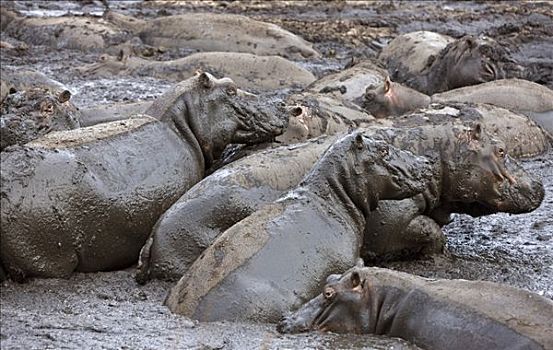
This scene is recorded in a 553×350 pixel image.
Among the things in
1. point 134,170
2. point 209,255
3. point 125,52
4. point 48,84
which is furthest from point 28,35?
point 209,255

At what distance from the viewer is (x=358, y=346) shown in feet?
16.0

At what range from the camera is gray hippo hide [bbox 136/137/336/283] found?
234 inches

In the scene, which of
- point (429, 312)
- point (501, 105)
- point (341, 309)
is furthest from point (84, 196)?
point (501, 105)

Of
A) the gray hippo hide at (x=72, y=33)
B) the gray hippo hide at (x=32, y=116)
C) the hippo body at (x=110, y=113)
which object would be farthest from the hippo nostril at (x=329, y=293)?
the gray hippo hide at (x=72, y=33)

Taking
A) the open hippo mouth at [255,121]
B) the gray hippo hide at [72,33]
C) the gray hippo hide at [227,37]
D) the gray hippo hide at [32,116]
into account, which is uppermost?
the open hippo mouth at [255,121]

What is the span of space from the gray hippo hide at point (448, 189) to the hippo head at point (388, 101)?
7.64ft

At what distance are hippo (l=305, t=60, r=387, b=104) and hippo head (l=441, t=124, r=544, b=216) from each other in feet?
8.25

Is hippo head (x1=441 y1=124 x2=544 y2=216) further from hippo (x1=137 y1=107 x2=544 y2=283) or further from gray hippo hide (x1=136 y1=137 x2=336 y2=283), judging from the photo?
gray hippo hide (x1=136 y1=137 x2=336 y2=283)

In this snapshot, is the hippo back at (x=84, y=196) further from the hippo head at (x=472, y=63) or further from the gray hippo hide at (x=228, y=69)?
the hippo head at (x=472, y=63)

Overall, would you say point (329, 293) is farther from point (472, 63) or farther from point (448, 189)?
point (472, 63)

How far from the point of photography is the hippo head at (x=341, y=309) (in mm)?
5117

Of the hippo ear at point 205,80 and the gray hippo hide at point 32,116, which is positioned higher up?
the hippo ear at point 205,80

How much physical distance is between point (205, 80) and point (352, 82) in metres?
2.96

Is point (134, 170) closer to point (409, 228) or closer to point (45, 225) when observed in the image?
point (45, 225)
